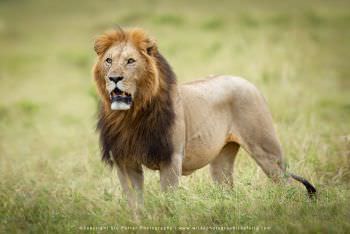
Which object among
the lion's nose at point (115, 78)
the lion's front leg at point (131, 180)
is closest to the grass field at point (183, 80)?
the lion's front leg at point (131, 180)

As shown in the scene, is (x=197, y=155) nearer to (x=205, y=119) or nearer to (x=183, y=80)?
(x=205, y=119)

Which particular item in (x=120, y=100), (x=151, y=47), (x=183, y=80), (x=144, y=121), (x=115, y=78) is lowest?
(x=183, y=80)

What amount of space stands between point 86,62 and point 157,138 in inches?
489

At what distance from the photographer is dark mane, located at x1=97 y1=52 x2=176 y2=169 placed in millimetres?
5211

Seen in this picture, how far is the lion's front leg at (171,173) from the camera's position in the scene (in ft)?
17.1

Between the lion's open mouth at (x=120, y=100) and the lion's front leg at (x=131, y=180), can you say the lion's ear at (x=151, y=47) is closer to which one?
the lion's open mouth at (x=120, y=100)

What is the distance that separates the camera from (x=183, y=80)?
11484mm

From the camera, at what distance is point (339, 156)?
6.73 meters

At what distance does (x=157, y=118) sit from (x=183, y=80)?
6.26m

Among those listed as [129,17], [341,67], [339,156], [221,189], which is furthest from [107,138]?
[129,17]

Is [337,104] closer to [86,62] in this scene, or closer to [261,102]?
[261,102]

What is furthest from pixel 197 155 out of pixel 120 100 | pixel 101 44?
pixel 101 44

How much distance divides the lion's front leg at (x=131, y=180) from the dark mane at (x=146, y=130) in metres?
0.09

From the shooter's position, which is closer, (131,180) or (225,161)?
(131,180)
